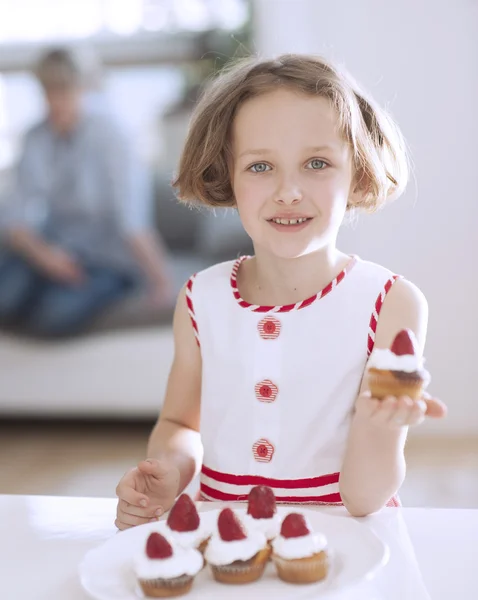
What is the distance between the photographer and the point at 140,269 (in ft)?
12.2

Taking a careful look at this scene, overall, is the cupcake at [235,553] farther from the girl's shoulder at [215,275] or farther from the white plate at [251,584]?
the girl's shoulder at [215,275]

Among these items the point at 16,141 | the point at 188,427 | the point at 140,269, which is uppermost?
the point at 16,141

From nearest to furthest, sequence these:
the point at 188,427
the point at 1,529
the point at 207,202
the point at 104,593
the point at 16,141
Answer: the point at 104,593 < the point at 1,529 < the point at 188,427 < the point at 207,202 < the point at 16,141

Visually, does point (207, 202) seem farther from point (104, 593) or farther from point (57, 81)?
point (57, 81)

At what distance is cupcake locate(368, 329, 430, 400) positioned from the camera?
34.1 inches

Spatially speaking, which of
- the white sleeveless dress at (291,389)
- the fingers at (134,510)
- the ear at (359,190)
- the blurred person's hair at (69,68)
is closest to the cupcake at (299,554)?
the fingers at (134,510)

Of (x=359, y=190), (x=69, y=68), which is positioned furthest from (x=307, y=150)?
(x=69, y=68)

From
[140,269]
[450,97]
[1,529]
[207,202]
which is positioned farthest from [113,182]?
[1,529]

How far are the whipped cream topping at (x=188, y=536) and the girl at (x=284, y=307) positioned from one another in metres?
0.28

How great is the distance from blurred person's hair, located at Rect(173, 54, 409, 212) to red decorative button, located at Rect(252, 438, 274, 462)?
1.41ft

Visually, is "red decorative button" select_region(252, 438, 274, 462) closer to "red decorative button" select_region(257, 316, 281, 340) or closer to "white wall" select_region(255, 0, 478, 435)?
"red decorative button" select_region(257, 316, 281, 340)

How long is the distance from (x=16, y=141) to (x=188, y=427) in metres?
2.77

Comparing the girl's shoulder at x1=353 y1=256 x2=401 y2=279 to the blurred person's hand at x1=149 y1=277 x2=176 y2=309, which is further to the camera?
the blurred person's hand at x1=149 y1=277 x2=176 y2=309

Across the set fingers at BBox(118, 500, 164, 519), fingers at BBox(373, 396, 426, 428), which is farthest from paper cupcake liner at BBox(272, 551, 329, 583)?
fingers at BBox(118, 500, 164, 519)
